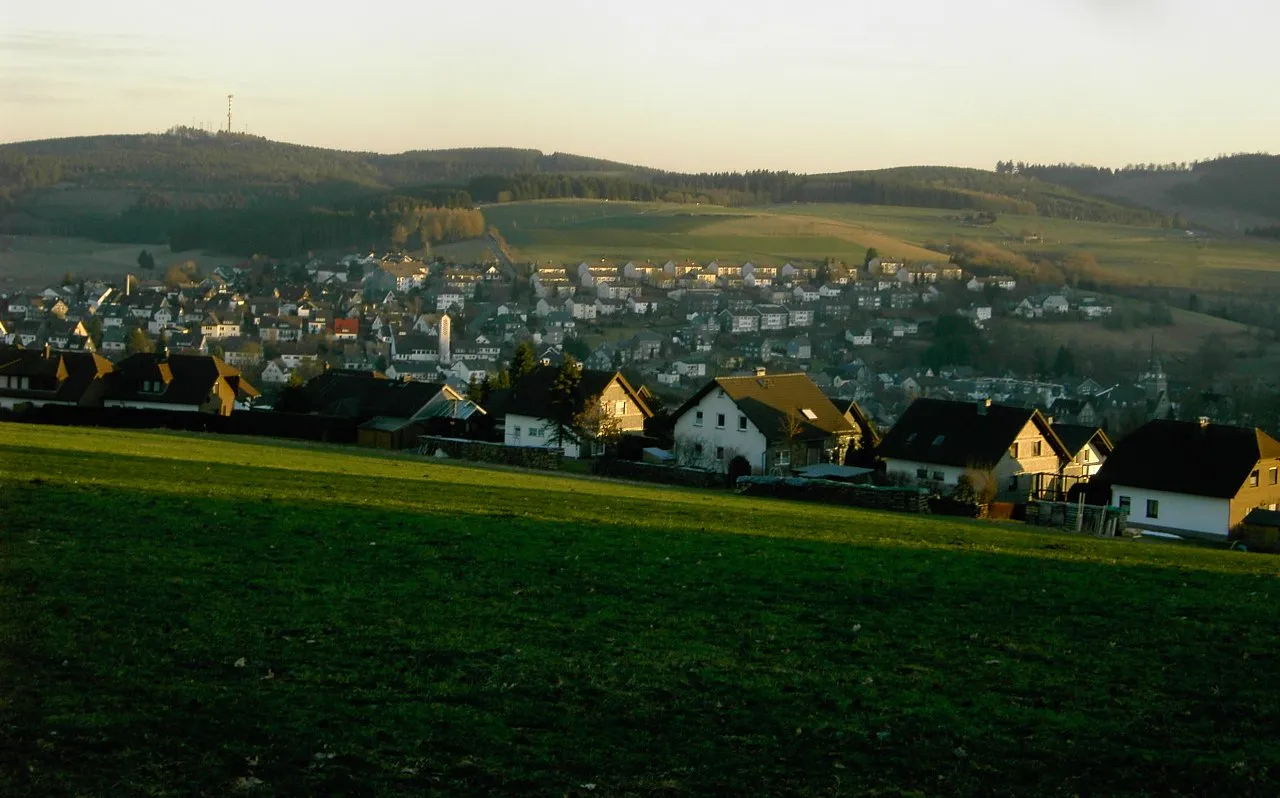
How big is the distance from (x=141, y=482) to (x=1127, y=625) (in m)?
13.9

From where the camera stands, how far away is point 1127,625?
1330 cm

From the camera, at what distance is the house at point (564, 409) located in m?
53.9

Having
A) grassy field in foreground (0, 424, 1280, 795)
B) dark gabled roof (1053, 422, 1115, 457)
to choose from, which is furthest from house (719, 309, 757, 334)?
grassy field in foreground (0, 424, 1280, 795)

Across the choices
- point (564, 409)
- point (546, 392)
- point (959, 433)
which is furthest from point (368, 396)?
point (959, 433)

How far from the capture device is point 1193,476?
43219 millimetres

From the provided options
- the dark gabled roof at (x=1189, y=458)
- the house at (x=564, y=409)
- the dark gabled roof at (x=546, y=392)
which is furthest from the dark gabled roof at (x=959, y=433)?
the dark gabled roof at (x=546, y=392)

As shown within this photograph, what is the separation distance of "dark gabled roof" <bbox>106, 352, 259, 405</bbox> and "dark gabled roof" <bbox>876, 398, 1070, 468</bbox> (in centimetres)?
3135

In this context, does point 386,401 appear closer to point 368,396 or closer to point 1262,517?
point 368,396

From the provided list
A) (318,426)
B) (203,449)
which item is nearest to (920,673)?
(203,449)

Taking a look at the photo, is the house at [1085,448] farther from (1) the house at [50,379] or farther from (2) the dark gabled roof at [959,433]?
(1) the house at [50,379]

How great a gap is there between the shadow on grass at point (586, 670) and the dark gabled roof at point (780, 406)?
33.4 metres

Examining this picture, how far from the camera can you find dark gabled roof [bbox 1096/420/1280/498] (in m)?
42.7

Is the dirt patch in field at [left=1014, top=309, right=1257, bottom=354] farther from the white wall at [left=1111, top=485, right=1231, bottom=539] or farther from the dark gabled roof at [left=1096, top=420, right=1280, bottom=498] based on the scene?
the white wall at [left=1111, top=485, right=1231, bottom=539]

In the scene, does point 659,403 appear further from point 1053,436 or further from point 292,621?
point 292,621
